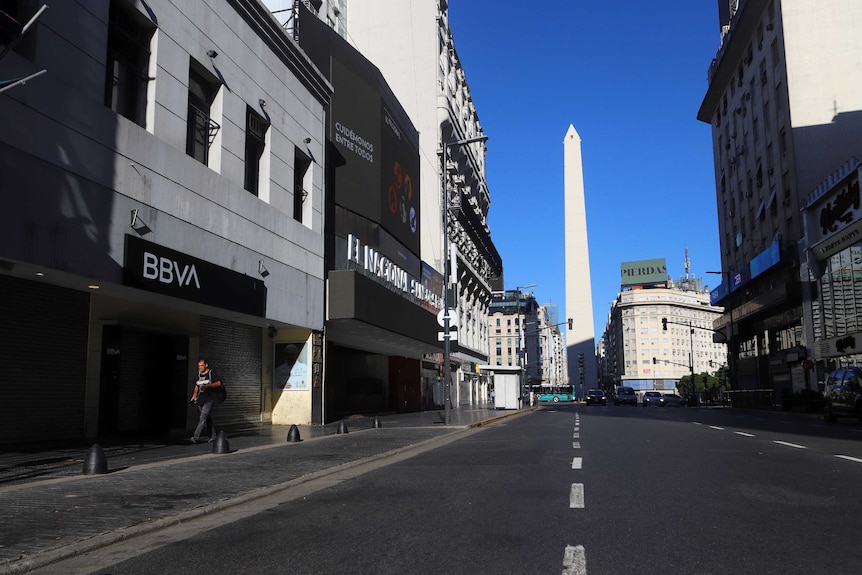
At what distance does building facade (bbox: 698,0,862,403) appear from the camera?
43281 mm

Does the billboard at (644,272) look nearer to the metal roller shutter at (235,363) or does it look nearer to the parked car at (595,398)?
the parked car at (595,398)

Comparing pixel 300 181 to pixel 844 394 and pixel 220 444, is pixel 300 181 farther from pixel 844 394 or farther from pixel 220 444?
pixel 844 394

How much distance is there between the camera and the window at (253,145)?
18594 mm

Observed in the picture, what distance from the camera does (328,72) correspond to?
25.4 m

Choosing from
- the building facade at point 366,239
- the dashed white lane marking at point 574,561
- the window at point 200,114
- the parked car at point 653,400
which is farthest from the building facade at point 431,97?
the dashed white lane marking at point 574,561

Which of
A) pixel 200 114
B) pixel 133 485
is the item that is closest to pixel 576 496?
pixel 133 485

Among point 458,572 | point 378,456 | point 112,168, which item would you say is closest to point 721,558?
point 458,572

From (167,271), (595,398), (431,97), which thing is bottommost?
(595,398)

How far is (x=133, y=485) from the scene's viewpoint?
8391 millimetres

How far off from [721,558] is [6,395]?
12.0 m

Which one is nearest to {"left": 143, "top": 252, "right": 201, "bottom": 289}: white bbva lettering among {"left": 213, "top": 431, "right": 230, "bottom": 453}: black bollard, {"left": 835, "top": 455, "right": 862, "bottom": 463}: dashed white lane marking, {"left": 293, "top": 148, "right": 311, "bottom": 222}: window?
{"left": 213, "top": 431, "right": 230, "bottom": 453}: black bollard

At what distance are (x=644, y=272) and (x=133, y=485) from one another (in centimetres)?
18286

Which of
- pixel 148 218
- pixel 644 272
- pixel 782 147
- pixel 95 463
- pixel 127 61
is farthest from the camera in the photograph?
pixel 644 272

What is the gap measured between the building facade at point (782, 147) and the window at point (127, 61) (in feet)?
120
